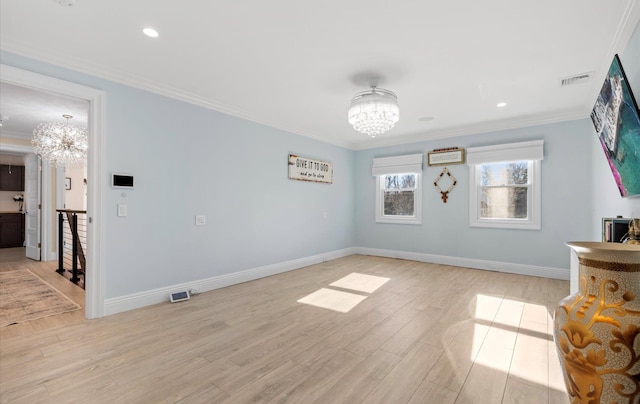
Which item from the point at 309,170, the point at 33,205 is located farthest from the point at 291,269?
the point at 33,205

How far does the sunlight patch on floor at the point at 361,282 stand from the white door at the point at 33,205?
619 cm

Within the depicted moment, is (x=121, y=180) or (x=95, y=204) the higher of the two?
(x=121, y=180)

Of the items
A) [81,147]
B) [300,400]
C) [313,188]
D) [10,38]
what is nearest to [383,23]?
[300,400]

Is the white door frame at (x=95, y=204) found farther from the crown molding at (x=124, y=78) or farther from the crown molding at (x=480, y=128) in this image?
the crown molding at (x=480, y=128)

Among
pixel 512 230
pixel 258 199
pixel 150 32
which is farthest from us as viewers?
pixel 512 230

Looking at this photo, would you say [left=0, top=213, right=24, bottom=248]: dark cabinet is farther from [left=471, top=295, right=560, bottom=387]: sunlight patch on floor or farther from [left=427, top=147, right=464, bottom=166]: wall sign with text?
[left=471, top=295, right=560, bottom=387]: sunlight patch on floor

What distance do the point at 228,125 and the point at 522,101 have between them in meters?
3.96

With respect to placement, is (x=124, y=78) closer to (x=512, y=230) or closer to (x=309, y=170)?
(x=309, y=170)

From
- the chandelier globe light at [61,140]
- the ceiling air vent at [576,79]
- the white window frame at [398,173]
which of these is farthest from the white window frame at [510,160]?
the chandelier globe light at [61,140]

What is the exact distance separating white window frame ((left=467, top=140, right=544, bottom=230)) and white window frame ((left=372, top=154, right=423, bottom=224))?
3.02 ft

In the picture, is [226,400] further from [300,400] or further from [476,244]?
[476,244]

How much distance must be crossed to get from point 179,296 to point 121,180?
1.44 m

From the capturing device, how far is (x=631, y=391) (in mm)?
1035

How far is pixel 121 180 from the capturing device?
10.2 ft
